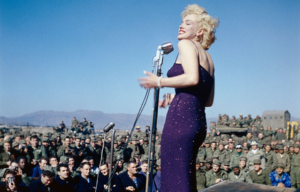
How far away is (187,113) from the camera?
61.5 inches

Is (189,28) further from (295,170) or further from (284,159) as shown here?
(284,159)

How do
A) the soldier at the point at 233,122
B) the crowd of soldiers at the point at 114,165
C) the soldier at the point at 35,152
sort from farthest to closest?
the soldier at the point at 233,122 → the soldier at the point at 35,152 → the crowd of soldiers at the point at 114,165

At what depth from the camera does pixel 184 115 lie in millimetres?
1560

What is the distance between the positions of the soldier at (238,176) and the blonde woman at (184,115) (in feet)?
19.6

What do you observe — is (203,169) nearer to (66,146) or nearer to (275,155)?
(275,155)

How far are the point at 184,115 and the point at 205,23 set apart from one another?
2.09 feet

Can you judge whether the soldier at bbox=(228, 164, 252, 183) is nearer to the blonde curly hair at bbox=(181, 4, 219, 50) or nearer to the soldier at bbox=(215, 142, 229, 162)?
the soldier at bbox=(215, 142, 229, 162)

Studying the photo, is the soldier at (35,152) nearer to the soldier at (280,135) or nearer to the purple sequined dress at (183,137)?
the purple sequined dress at (183,137)

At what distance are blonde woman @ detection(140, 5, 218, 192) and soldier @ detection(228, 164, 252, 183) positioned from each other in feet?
19.6

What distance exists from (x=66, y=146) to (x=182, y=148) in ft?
28.7

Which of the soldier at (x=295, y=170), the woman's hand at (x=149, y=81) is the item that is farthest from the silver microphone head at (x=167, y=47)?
the soldier at (x=295, y=170)

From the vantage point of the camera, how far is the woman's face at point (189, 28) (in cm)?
174

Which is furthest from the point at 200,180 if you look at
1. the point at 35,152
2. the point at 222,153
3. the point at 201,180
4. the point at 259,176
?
the point at 35,152

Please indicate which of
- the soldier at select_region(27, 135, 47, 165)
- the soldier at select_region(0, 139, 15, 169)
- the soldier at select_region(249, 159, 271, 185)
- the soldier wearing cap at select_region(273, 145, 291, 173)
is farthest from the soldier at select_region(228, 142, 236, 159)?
the soldier at select_region(0, 139, 15, 169)
